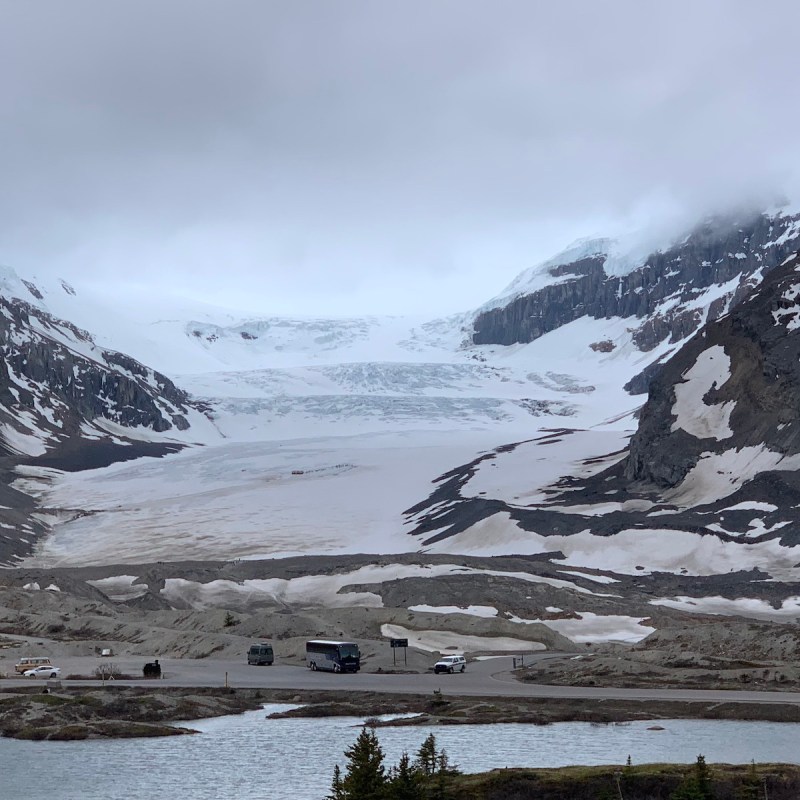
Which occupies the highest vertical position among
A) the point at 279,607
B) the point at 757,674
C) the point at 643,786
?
the point at 279,607

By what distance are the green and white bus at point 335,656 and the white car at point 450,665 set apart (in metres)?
4.48

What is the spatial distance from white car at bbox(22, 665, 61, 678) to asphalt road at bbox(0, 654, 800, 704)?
873 millimetres

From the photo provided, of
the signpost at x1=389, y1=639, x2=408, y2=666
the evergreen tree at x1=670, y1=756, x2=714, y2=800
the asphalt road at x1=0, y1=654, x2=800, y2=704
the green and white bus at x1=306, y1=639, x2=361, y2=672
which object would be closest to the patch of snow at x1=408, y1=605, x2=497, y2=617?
the asphalt road at x1=0, y1=654, x2=800, y2=704

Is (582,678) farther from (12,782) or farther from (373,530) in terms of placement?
(373,530)

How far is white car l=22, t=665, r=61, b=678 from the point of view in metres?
61.6

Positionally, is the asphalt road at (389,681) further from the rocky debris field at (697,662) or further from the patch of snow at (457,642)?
the patch of snow at (457,642)

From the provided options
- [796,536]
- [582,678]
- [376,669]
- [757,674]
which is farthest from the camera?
[796,536]

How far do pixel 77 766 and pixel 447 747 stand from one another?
12446 mm

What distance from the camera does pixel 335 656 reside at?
218 feet

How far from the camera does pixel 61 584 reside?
102438mm

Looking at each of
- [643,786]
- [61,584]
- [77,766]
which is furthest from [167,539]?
[643,786]

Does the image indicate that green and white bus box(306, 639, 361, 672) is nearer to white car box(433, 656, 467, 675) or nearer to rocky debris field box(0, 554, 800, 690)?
rocky debris field box(0, 554, 800, 690)

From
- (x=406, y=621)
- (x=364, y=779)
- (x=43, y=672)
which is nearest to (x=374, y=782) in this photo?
(x=364, y=779)

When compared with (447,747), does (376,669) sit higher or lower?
higher
